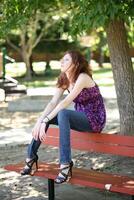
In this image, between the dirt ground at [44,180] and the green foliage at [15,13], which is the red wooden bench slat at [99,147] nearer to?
the dirt ground at [44,180]

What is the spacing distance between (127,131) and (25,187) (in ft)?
6.43

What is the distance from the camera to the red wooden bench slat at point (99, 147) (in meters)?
5.26

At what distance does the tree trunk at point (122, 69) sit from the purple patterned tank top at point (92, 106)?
207cm

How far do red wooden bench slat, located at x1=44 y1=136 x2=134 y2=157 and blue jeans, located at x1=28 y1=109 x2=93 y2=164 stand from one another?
0.16m

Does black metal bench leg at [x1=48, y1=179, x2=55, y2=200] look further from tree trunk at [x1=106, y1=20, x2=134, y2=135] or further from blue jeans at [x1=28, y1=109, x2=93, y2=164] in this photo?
tree trunk at [x1=106, y1=20, x2=134, y2=135]

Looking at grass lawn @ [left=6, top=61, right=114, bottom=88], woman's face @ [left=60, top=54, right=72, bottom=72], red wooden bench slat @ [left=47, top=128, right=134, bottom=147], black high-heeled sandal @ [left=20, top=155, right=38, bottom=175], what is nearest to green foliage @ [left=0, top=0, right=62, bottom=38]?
woman's face @ [left=60, top=54, right=72, bottom=72]

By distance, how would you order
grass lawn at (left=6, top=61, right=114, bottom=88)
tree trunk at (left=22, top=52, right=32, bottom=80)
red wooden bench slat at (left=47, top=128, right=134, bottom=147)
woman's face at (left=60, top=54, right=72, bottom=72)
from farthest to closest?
1. tree trunk at (left=22, top=52, right=32, bottom=80)
2. grass lawn at (left=6, top=61, right=114, bottom=88)
3. woman's face at (left=60, top=54, right=72, bottom=72)
4. red wooden bench slat at (left=47, top=128, right=134, bottom=147)

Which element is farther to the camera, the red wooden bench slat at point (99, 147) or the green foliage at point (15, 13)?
the green foliage at point (15, 13)

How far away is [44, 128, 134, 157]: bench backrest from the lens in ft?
17.2

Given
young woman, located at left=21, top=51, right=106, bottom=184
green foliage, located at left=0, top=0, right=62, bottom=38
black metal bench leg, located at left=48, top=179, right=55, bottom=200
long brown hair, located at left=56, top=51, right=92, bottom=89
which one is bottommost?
black metal bench leg, located at left=48, top=179, right=55, bottom=200

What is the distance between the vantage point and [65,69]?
5652mm

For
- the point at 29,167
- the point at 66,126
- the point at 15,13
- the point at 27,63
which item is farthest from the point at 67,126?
the point at 27,63

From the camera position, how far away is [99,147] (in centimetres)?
550

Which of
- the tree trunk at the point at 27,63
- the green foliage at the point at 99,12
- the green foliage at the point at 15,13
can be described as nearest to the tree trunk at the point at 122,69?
the green foliage at the point at 15,13
